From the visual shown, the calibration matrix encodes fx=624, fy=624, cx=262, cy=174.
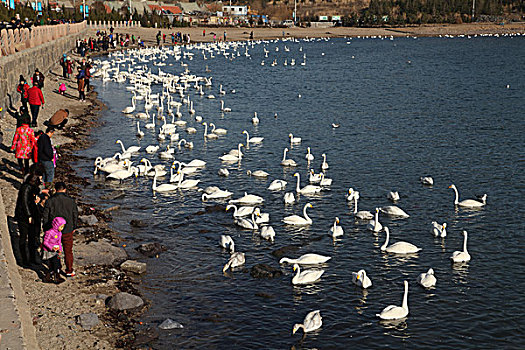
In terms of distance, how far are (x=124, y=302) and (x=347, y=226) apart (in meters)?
9.79

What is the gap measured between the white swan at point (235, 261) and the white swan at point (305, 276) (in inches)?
70.1

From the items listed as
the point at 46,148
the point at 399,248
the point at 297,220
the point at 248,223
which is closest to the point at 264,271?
the point at 248,223

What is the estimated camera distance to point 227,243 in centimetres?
2039

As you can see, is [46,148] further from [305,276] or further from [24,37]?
[24,37]

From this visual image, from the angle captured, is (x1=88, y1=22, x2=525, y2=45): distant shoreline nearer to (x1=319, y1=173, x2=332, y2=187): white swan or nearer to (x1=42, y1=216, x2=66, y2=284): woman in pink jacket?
(x1=319, y1=173, x2=332, y2=187): white swan

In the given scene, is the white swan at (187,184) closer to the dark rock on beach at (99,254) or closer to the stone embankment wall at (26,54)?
the dark rock on beach at (99,254)

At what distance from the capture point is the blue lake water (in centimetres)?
1595

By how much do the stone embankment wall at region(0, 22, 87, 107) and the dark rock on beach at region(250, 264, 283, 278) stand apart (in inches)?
832

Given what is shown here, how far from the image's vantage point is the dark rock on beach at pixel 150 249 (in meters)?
19.8

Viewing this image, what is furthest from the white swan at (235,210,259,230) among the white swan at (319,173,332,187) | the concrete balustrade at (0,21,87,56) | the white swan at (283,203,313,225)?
the concrete balustrade at (0,21,87,56)

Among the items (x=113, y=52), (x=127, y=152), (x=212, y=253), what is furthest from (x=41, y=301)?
(x=113, y=52)

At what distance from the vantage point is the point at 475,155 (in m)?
34.7

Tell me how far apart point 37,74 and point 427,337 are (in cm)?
2744

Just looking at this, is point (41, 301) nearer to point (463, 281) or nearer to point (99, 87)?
point (463, 281)
